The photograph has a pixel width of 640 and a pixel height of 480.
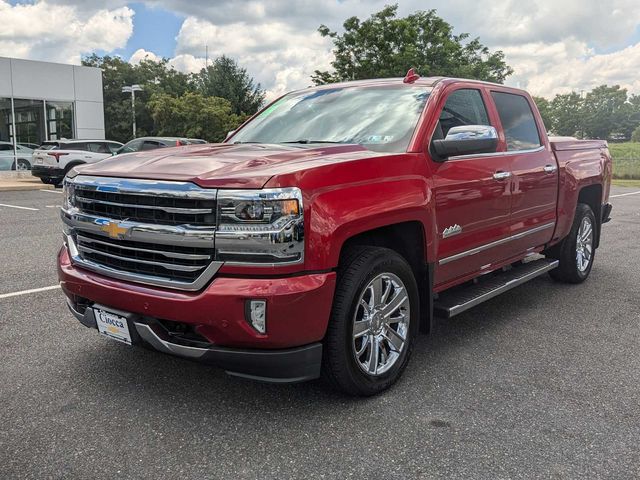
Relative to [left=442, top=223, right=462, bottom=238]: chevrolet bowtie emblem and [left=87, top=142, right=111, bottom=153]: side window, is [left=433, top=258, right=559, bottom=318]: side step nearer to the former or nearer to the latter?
[left=442, top=223, right=462, bottom=238]: chevrolet bowtie emblem

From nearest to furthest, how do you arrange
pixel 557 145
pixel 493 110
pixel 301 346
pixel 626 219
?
1. pixel 301 346
2. pixel 493 110
3. pixel 557 145
4. pixel 626 219

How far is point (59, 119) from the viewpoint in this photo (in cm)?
2422

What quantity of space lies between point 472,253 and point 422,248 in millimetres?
723

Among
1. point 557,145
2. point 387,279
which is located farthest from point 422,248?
point 557,145

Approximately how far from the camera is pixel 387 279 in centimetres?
341

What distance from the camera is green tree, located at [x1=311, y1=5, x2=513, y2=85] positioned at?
30.0m

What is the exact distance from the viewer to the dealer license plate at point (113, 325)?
10.2 feet

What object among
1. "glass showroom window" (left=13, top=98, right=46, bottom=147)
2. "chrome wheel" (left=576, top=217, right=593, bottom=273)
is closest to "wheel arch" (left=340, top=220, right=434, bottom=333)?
"chrome wheel" (left=576, top=217, right=593, bottom=273)

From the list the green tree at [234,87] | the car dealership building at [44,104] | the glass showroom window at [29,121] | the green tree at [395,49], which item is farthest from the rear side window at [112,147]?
the green tree at [234,87]

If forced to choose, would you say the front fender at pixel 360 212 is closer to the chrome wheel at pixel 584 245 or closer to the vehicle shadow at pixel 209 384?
the vehicle shadow at pixel 209 384

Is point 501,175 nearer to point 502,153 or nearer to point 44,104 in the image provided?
point 502,153

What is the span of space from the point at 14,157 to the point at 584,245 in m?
22.7

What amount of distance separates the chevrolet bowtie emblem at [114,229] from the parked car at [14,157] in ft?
73.9

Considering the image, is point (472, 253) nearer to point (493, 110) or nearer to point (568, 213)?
point (493, 110)
